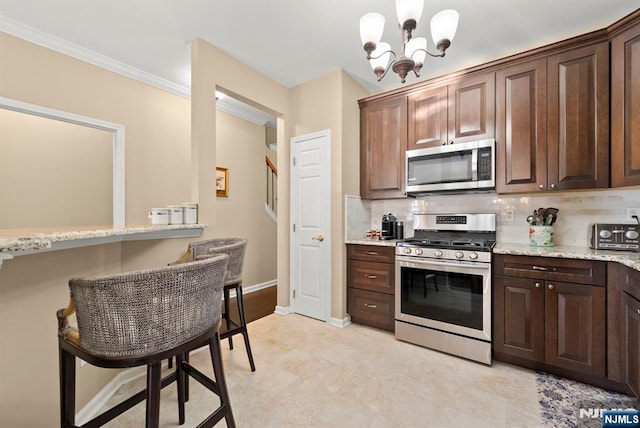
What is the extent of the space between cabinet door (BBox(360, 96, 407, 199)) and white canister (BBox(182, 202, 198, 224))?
72.4 inches

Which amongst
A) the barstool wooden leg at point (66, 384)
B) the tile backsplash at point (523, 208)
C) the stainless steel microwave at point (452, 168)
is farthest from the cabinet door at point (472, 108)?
the barstool wooden leg at point (66, 384)

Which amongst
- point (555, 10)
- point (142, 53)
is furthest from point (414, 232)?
point (142, 53)

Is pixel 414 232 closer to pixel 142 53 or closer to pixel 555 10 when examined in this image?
pixel 555 10

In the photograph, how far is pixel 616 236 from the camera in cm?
219

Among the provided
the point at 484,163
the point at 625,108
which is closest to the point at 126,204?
the point at 484,163

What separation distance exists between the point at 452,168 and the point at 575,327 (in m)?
1.52

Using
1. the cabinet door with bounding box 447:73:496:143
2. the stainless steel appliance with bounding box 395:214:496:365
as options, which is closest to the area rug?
the stainless steel appliance with bounding box 395:214:496:365

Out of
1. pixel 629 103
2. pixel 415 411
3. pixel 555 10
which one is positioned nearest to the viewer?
pixel 415 411

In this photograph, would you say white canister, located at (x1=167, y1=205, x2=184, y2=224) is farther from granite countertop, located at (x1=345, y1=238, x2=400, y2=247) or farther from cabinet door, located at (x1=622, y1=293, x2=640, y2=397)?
cabinet door, located at (x1=622, y1=293, x2=640, y2=397)

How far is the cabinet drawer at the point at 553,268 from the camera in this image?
1909mm

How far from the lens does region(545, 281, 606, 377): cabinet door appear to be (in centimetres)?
190

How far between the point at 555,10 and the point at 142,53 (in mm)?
3639

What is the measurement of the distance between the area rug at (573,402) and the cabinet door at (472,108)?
2.00 meters

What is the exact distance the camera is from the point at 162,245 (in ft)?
7.29
